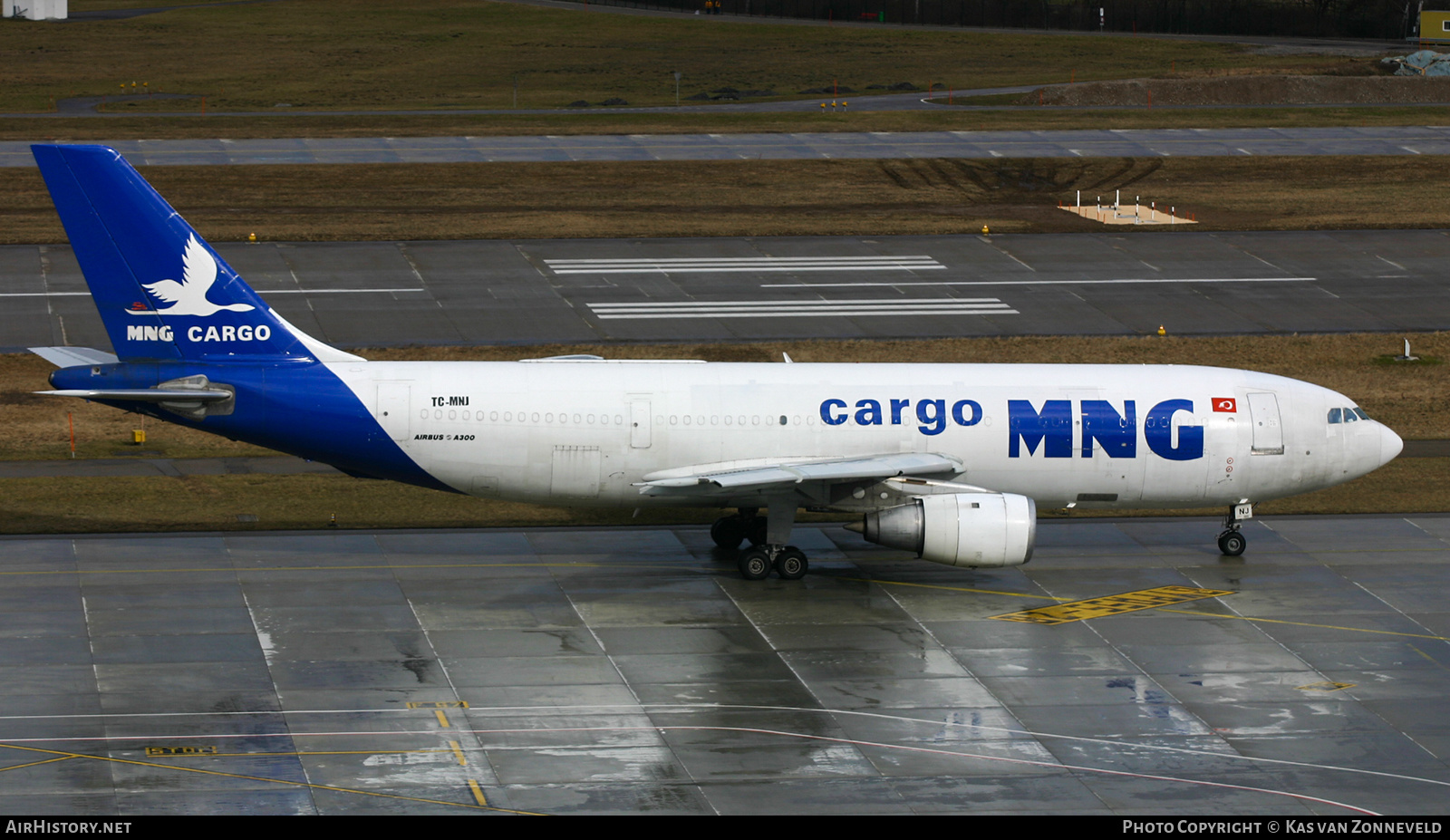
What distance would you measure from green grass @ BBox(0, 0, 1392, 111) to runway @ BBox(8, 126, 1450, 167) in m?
17.0

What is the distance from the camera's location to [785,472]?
3669cm

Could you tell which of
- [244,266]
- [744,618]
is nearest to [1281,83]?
[244,266]

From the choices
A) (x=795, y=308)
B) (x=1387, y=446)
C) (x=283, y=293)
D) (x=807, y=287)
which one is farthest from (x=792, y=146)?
(x=1387, y=446)

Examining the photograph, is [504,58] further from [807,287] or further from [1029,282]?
[1029,282]

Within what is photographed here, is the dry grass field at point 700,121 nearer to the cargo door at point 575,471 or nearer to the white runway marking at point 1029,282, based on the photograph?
the white runway marking at point 1029,282

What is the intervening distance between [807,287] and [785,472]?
31059 millimetres

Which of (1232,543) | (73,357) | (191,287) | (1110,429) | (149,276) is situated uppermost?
(149,276)

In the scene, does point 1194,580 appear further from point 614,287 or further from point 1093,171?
point 1093,171

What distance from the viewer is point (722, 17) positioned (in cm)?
15638

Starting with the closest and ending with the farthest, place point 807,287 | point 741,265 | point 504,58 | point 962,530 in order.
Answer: point 962,530 → point 807,287 → point 741,265 → point 504,58

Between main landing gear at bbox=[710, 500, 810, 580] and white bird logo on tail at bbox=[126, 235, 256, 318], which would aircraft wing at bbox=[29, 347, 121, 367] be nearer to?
white bird logo on tail at bbox=[126, 235, 256, 318]

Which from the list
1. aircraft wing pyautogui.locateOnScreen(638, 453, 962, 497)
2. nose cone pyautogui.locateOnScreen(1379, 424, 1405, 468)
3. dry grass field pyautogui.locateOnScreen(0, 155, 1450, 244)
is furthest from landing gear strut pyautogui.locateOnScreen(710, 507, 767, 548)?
dry grass field pyautogui.locateOnScreen(0, 155, 1450, 244)

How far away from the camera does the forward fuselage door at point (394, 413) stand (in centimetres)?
→ 3653

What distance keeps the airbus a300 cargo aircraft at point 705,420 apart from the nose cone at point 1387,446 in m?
0.57
